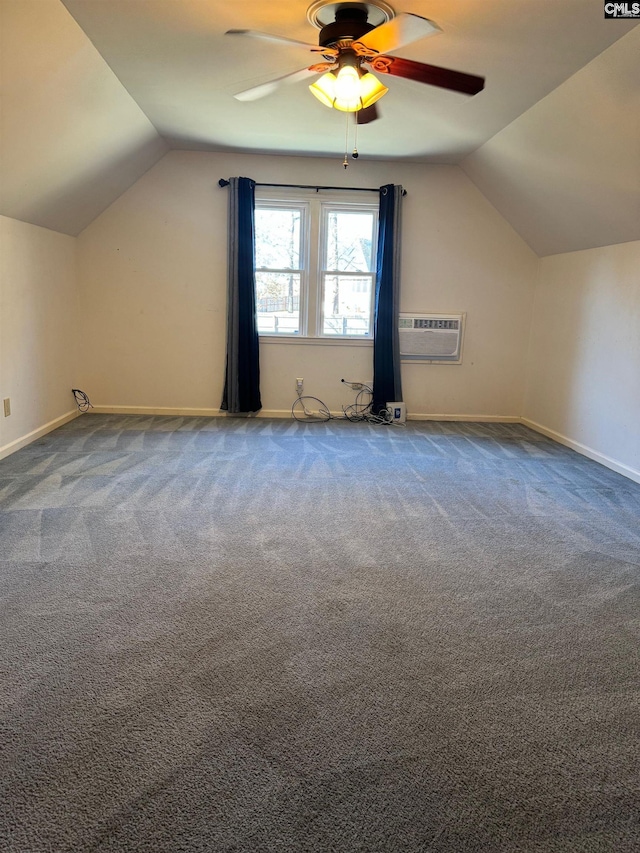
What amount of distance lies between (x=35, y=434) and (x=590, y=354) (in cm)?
474

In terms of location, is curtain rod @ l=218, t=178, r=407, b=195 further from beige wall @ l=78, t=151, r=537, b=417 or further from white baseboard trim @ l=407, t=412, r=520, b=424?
white baseboard trim @ l=407, t=412, r=520, b=424

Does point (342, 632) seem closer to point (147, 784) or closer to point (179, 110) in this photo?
point (147, 784)

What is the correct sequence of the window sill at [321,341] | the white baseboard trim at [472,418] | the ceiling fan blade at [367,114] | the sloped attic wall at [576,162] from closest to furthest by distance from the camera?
the sloped attic wall at [576,162], the ceiling fan blade at [367,114], the window sill at [321,341], the white baseboard trim at [472,418]

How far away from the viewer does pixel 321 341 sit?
5.75m

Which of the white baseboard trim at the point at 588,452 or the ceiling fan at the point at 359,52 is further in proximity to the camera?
the white baseboard trim at the point at 588,452

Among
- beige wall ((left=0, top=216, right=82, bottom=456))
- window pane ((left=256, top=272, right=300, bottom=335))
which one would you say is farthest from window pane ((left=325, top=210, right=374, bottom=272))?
beige wall ((left=0, top=216, right=82, bottom=456))

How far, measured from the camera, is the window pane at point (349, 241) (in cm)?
566

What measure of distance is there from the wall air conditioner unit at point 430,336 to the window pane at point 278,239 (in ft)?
4.24

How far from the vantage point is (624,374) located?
4.31 m

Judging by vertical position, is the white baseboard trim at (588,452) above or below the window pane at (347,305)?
below

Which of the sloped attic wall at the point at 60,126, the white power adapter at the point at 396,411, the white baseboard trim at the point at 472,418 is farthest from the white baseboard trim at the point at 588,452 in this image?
the sloped attic wall at the point at 60,126

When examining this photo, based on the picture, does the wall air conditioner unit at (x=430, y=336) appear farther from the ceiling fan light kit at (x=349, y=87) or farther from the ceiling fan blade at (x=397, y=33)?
the ceiling fan blade at (x=397, y=33)

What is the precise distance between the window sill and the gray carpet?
230 centimetres

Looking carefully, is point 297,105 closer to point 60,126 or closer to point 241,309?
point 60,126
